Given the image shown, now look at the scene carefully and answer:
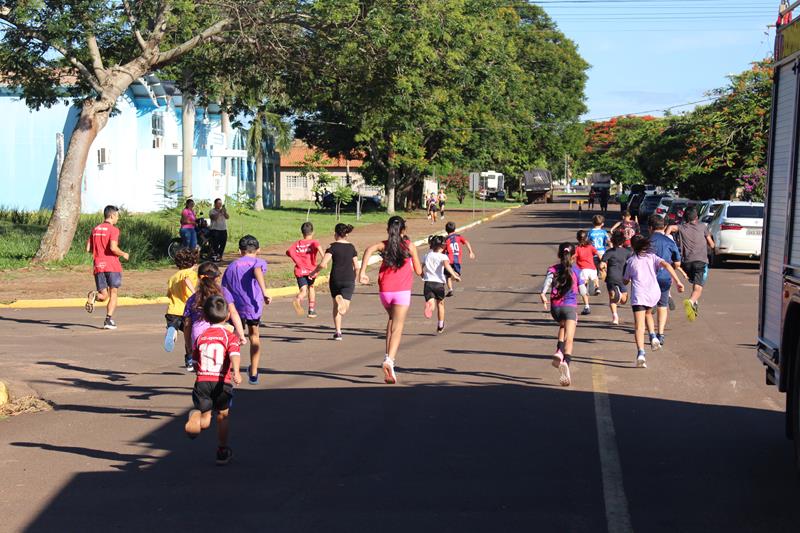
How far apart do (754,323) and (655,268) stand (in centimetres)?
457

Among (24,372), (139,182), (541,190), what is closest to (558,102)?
(541,190)

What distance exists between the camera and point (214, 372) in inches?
293

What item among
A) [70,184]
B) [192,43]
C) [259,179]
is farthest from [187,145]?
[192,43]

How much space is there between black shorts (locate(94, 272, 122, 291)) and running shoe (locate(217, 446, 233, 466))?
29.4ft

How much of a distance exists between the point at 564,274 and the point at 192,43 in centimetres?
1505

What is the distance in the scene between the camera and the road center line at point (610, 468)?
19.9ft

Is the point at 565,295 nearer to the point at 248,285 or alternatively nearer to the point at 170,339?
the point at 248,285

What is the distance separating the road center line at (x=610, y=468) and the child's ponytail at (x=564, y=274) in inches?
43.0

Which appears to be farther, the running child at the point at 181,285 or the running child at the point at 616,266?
the running child at the point at 616,266

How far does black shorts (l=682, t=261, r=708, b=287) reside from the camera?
661 inches

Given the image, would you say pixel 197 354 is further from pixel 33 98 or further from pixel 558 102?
pixel 558 102

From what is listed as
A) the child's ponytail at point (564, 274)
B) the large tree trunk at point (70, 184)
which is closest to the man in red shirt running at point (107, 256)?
the child's ponytail at point (564, 274)

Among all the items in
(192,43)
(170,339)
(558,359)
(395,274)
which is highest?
(192,43)

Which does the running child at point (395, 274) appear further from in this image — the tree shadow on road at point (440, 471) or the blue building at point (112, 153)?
the blue building at point (112, 153)
